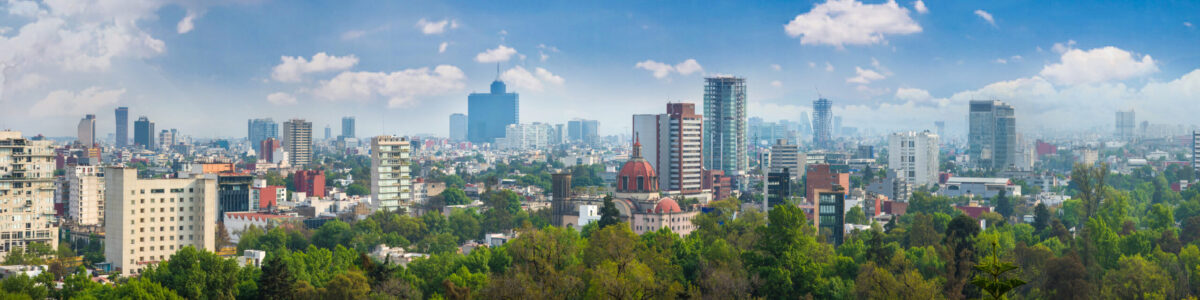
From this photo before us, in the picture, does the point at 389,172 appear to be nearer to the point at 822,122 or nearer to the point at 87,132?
the point at 87,132

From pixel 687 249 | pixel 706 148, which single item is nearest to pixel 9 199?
pixel 687 249

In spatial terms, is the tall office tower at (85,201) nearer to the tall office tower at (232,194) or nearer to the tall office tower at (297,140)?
the tall office tower at (232,194)

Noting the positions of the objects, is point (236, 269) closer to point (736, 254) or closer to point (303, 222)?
point (736, 254)

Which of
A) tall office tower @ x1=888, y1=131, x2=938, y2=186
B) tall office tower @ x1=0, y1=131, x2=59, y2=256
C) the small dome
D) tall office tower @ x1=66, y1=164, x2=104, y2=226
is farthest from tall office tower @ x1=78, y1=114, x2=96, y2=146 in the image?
the small dome

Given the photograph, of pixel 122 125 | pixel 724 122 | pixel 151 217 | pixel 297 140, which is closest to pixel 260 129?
pixel 122 125

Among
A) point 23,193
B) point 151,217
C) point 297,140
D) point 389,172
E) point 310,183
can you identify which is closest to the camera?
point 151,217

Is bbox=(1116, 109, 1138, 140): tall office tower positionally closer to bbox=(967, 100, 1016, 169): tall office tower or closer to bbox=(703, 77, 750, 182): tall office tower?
bbox=(967, 100, 1016, 169): tall office tower
